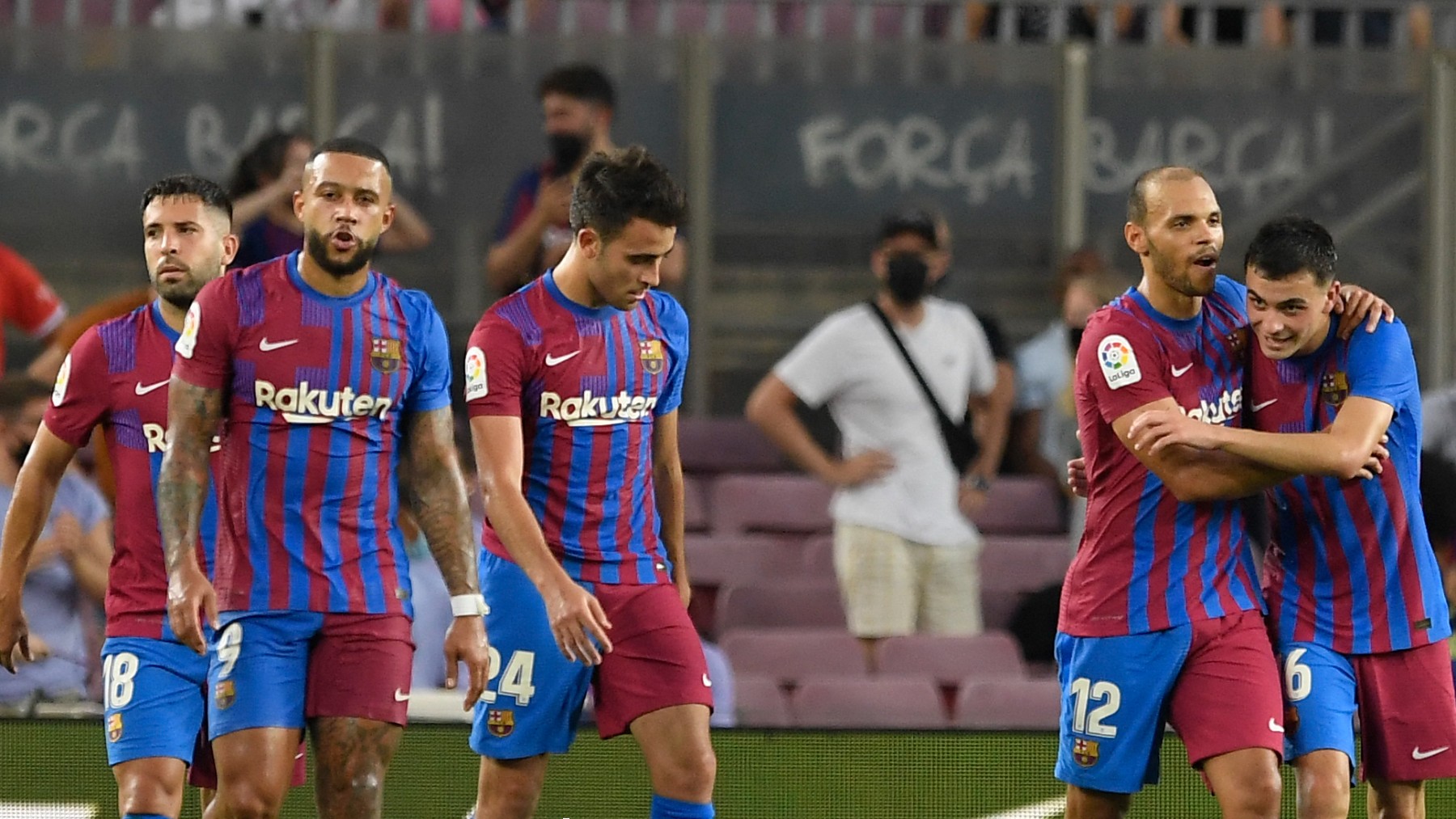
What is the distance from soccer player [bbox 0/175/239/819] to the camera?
5805 mm

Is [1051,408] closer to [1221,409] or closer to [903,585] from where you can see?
[903,585]

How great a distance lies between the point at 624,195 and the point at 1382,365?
1.99 meters

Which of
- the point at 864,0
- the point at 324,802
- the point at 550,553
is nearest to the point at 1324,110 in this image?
the point at 864,0

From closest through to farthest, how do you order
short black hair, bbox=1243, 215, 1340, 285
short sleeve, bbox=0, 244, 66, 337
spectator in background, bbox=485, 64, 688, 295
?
short black hair, bbox=1243, 215, 1340, 285, spectator in background, bbox=485, 64, 688, 295, short sleeve, bbox=0, 244, 66, 337

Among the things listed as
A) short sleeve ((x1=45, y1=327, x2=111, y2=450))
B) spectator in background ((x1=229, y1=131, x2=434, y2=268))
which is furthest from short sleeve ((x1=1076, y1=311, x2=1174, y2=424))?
spectator in background ((x1=229, y1=131, x2=434, y2=268))

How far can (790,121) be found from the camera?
10930mm

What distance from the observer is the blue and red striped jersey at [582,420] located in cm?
605

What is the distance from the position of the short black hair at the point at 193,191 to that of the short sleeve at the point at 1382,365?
306 cm

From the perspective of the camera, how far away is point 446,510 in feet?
18.8

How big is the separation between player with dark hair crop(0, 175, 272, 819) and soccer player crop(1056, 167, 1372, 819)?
233cm

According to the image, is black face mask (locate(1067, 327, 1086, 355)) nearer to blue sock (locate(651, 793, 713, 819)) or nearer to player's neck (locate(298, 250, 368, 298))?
blue sock (locate(651, 793, 713, 819))

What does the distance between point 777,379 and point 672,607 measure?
3596 millimetres

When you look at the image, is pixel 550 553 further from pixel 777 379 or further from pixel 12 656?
pixel 777 379

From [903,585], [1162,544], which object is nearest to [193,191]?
[1162,544]
